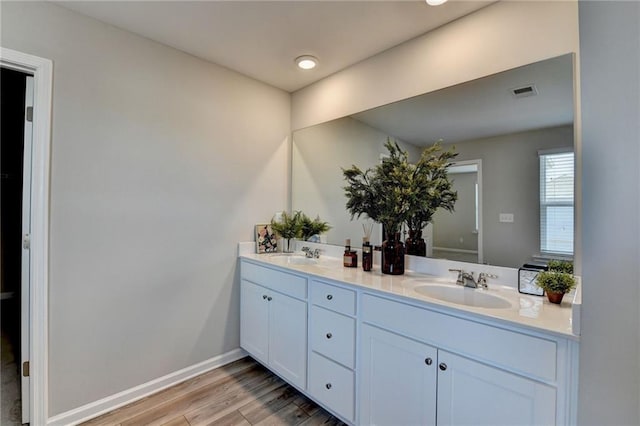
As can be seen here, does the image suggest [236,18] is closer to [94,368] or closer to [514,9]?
[514,9]

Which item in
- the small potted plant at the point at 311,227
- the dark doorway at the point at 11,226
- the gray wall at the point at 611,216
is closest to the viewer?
the gray wall at the point at 611,216

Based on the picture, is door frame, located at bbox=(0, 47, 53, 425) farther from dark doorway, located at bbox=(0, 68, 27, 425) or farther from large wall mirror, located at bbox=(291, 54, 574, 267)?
Result: large wall mirror, located at bbox=(291, 54, 574, 267)

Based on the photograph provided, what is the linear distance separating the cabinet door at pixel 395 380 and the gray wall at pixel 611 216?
3.33ft

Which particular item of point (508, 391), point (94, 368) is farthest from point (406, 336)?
point (94, 368)

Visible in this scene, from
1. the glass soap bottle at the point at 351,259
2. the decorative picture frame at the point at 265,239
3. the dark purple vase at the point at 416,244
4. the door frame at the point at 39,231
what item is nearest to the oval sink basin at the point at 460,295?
the dark purple vase at the point at 416,244

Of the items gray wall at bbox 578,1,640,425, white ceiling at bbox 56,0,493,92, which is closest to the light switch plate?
white ceiling at bbox 56,0,493,92

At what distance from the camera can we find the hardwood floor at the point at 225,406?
1775 mm

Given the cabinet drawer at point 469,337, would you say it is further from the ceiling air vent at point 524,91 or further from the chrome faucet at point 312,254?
the ceiling air vent at point 524,91

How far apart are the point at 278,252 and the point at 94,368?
1480 millimetres

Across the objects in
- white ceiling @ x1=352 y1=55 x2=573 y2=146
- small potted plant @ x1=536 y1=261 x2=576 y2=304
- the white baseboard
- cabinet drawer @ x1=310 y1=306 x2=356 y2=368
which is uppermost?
white ceiling @ x1=352 y1=55 x2=573 y2=146

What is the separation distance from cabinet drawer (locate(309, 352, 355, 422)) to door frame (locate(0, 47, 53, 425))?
152 cm

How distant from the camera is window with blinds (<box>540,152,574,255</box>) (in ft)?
4.66

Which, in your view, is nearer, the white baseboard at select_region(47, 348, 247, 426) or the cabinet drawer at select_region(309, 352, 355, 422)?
the cabinet drawer at select_region(309, 352, 355, 422)

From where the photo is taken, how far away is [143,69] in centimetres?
199
